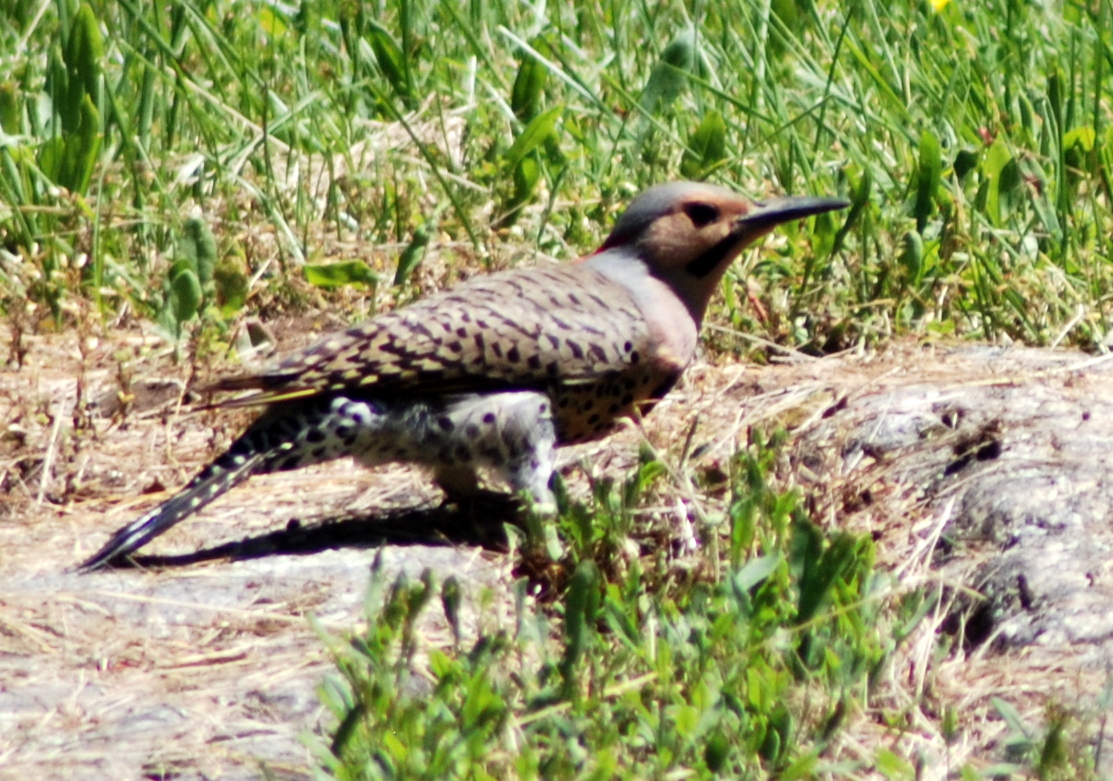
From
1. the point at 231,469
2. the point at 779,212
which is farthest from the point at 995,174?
the point at 231,469

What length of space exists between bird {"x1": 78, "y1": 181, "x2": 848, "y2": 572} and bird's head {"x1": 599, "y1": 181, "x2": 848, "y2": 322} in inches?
7.8

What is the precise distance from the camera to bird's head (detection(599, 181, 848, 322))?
470cm

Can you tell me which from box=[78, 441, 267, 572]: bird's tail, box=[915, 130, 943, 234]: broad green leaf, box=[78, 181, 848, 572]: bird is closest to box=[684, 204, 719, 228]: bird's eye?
box=[78, 181, 848, 572]: bird

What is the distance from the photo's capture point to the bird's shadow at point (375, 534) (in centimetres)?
407

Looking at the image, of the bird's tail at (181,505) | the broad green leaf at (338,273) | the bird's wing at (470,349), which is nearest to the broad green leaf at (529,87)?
the broad green leaf at (338,273)

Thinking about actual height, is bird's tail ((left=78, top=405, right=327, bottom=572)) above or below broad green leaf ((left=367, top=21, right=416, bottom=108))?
below

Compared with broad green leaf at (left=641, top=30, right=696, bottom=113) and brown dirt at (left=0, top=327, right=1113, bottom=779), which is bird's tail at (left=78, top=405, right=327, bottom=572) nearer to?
brown dirt at (left=0, top=327, right=1113, bottom=779)

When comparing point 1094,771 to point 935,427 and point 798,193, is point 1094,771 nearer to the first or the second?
point 935,427

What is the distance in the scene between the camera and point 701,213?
4.74 metres

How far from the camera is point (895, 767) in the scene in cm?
262

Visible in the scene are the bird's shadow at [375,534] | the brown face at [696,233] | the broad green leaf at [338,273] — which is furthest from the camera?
the broad green leaf at [338,273]

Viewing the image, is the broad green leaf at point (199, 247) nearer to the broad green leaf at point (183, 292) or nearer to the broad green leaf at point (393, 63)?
the broad green leaf at point (183, 292)

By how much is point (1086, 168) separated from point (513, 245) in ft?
5.69

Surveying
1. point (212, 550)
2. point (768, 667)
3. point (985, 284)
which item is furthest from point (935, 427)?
point (212, 550)
